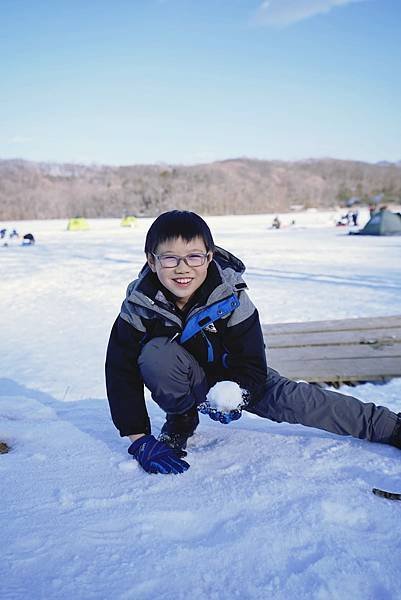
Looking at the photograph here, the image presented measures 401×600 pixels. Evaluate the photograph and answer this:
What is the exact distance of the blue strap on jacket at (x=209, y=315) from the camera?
1443 mm

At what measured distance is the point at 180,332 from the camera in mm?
1492

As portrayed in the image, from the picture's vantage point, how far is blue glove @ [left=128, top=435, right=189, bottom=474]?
135 centimetres

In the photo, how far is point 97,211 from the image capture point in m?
48.9

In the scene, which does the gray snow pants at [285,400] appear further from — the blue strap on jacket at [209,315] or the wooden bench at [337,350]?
the wooden bench at [337,350]

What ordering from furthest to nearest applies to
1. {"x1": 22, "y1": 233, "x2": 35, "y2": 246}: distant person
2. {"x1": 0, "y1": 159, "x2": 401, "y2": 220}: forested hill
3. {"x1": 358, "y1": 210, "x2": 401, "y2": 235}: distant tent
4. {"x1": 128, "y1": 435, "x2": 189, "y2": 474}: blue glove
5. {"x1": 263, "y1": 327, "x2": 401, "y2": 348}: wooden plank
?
1. {"x1": 0, "y1": 159, "x2": 401, "y2": 220}: forested hill
2. {"x1": 358, "y1": 210, "x2": 401, "y2": 235}: distant tent
3. {"x1": 22, "y1": 233, "x2": 35, "y2": 246}: distant person
4. {"x1": 263, "y1": 327, "x2": 401, "y2": 348}: wooden plank
5. {"x1": 128, "y1": 435, "x2": 189, "y2": 474}: blue glove

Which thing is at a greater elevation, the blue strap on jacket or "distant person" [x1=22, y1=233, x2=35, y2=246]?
the blue strap on jacket

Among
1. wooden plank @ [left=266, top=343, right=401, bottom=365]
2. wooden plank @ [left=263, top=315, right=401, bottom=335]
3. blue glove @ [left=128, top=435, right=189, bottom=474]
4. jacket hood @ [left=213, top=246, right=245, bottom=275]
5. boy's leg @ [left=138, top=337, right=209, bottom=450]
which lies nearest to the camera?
blue glove @ [left=128, top=435, right=189, bottom=474]

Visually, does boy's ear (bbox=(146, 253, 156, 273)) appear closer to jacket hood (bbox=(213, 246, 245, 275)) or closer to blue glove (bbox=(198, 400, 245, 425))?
jacket hood (bbox=(213, 246, 245, 275))

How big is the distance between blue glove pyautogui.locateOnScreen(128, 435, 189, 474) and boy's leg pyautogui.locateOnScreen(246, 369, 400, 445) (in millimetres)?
373

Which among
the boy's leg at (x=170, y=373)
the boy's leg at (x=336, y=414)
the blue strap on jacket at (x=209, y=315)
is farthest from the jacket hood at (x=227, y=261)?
the boy's leg at (x=336, y=414)

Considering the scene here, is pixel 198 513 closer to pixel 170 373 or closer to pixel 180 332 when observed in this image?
pixel 170 373

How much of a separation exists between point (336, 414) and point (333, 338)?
4.97 ft

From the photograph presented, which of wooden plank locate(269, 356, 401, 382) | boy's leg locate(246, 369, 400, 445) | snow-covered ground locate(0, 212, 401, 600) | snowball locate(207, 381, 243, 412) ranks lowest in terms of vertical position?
wooden plank locate(269, 356, 401, 382)

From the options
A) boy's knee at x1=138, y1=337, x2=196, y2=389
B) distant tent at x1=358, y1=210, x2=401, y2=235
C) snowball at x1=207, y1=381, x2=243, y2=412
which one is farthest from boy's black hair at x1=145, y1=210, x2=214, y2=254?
distant tent at x1=358, y1=210, x2=401, y2=235
